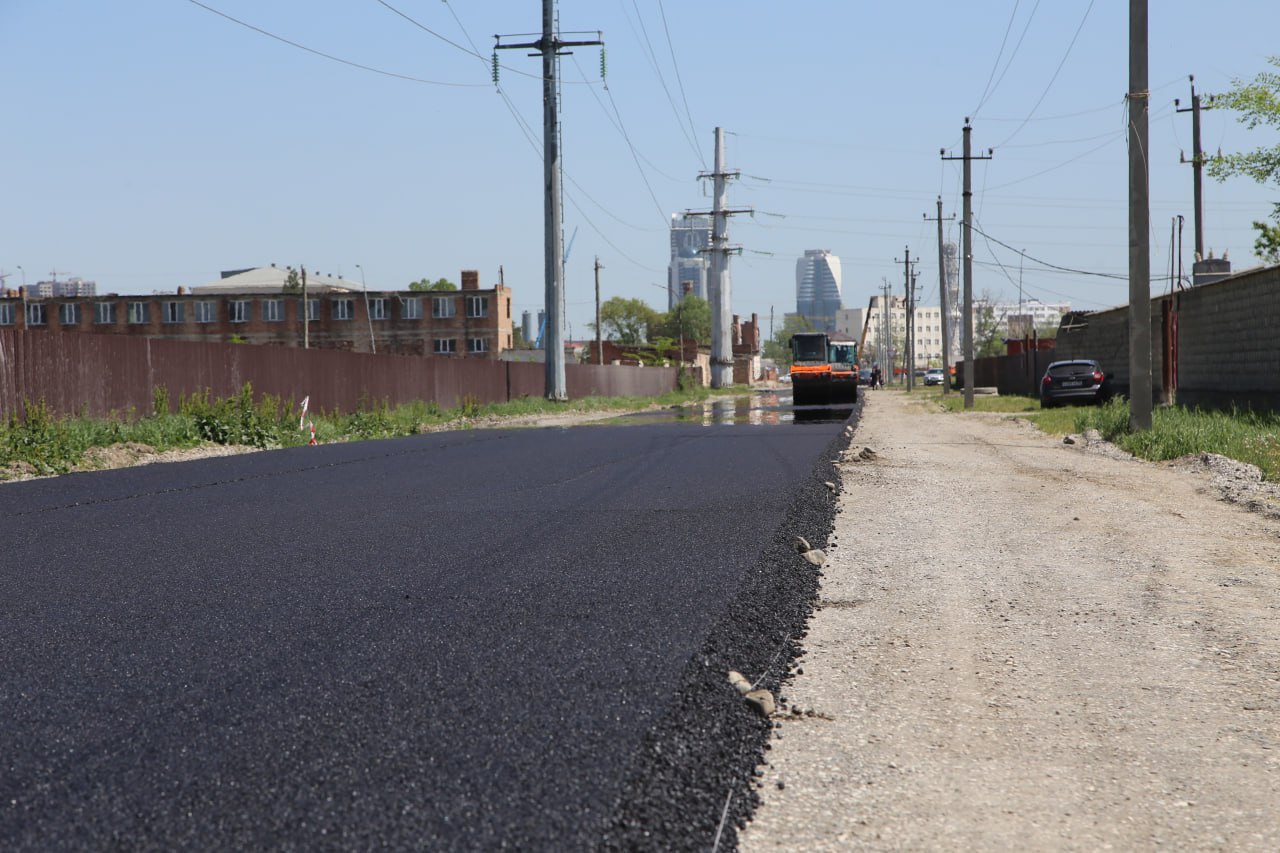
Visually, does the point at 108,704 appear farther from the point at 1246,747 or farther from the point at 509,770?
the point at 1246,747

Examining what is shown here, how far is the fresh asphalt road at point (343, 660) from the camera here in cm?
320

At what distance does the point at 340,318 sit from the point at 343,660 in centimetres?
8429

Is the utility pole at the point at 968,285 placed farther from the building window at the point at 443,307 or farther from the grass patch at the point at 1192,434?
the building window at the point at 443,307

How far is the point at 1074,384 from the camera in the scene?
107ft

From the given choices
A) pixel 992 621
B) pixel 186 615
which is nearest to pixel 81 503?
pixel 186 615

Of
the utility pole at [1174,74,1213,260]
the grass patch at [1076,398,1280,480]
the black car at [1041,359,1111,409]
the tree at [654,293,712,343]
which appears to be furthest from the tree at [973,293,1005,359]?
the grass patch at [1076,398,1280,480]

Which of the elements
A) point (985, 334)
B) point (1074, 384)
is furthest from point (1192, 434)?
point (985, 334)

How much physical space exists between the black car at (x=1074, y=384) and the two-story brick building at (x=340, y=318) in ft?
191

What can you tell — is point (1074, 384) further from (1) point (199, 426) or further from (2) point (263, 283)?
(2) point (263, 283)

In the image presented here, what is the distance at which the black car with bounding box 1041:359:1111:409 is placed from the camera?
3247 cm

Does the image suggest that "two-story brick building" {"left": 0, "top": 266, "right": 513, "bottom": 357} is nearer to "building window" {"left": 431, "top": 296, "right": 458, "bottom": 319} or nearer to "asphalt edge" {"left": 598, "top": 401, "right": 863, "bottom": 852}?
"building window" {"left": 431, "top": 296, "right": 458, "bottom": 319}

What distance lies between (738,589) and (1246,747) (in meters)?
2.88

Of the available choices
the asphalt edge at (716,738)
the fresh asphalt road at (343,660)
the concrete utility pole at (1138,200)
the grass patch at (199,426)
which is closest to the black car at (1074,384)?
the concrete utility pole at (1138,200)

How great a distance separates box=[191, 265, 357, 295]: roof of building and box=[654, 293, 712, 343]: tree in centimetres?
6343
